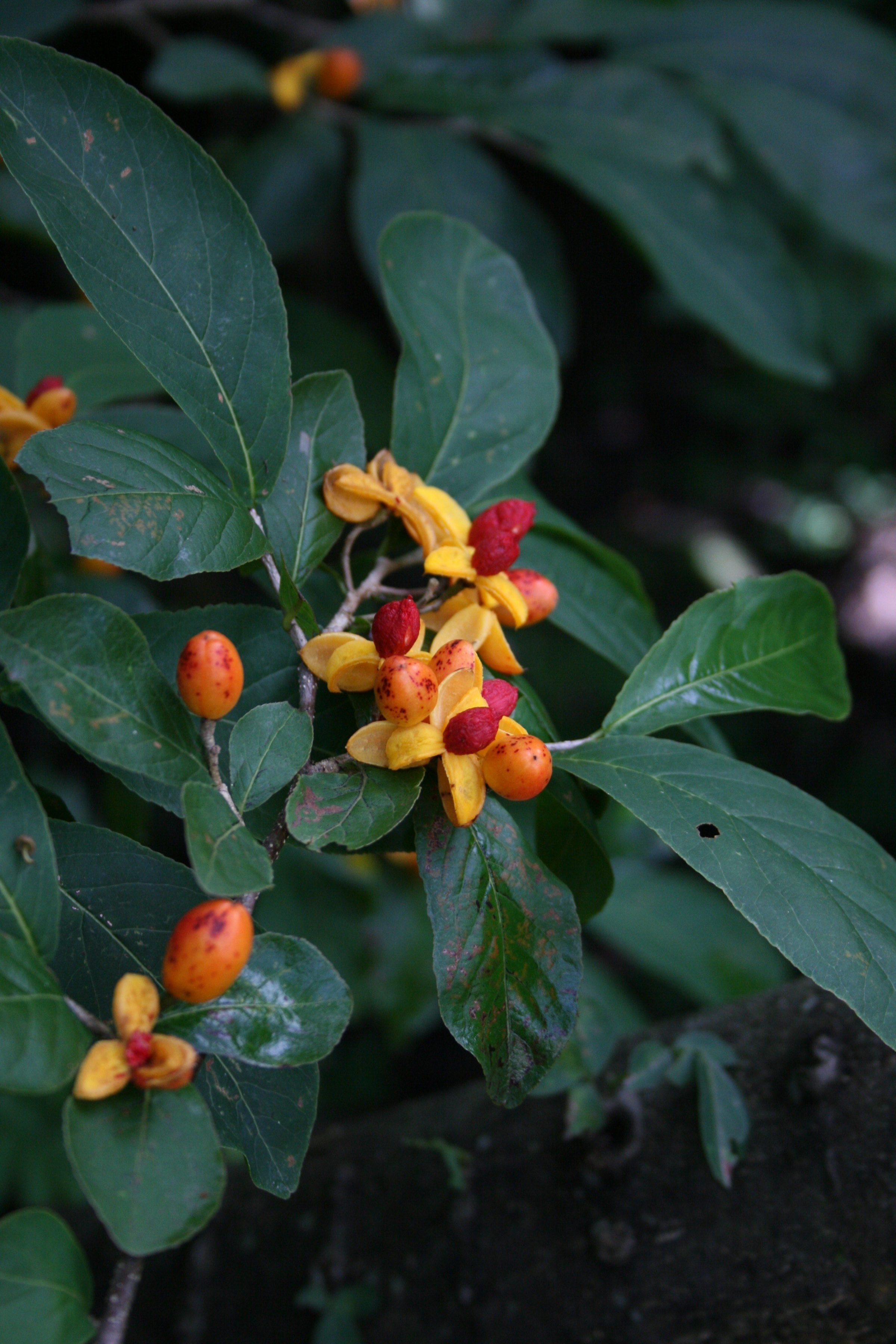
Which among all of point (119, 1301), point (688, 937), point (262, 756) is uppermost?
point (262, 756)

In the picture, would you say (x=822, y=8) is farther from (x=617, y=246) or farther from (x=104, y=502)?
(x=104, y=502)

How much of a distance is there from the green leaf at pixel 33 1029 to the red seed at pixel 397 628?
24 centimetres

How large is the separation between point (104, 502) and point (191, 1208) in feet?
1.18

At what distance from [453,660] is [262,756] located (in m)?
0.12

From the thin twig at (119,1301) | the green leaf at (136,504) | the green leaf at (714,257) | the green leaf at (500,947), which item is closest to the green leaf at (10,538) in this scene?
the green leaf at (136,504)

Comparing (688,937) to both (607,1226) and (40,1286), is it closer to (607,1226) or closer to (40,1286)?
(607,1226)

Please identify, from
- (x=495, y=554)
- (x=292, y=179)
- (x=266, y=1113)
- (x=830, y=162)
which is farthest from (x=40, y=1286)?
(x=830, y=162)

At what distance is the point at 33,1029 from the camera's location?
1.52ft

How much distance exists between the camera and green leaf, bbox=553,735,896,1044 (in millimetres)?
558

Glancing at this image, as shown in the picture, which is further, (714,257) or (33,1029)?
(714,257)

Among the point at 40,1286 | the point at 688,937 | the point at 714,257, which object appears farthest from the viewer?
the point at 688,937

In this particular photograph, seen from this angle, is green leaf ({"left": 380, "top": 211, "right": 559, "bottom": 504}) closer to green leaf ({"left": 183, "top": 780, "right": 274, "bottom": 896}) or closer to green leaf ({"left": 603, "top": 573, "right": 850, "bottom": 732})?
green leaf ({"left": 603, "top": 573, "right": 850, "bottom": 732})

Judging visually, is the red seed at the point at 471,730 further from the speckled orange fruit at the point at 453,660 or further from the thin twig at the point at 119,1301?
the thin twig at the point at 119,1301

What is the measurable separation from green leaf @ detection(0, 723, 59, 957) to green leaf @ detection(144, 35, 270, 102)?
4.62ft
